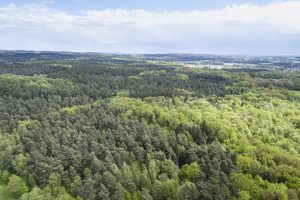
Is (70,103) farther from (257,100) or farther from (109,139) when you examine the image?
(257,100)

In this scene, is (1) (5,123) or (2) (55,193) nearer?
(2) (55,193)

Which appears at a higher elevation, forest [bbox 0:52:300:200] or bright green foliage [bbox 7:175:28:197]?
forest [bbox 0:52:300:200]

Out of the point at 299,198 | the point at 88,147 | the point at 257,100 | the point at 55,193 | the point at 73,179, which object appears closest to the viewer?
the point at 299,198

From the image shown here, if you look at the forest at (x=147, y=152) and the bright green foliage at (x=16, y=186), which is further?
the bright green foliage at (x=16, y=186)

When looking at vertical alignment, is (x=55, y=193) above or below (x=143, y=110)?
below

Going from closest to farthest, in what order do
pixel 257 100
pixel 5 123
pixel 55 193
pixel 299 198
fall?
pixel 299 198
pixel 55 193
pixel 5 123
pixel 257 100

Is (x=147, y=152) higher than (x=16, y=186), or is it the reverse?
(x=147, y=152)

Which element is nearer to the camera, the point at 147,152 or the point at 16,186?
the point at 16,186

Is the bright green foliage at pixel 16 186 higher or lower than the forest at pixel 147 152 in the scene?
lower

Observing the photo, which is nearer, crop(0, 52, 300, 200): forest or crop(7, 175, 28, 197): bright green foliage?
crop(0, 52, 300, 200): forest

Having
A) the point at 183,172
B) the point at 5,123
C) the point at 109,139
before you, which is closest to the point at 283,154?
the point at 183,172
